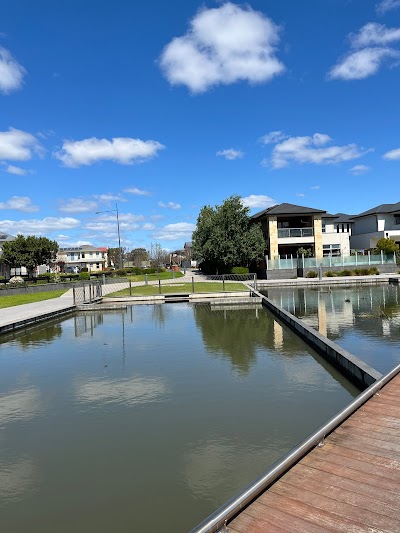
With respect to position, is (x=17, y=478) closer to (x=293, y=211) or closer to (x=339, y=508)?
(x=339, y=508)

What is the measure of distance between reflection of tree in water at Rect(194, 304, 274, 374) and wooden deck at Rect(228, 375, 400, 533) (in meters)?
4.83

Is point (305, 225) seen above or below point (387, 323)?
above

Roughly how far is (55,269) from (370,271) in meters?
75.1

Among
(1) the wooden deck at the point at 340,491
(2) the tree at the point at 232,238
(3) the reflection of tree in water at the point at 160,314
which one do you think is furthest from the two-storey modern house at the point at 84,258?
(1) the wooden deck at the point at 340,491

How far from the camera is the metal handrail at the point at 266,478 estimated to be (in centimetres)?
333

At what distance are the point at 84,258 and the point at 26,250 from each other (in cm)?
5999

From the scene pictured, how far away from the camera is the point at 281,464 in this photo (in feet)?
13.6

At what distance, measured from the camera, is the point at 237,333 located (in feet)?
48.0

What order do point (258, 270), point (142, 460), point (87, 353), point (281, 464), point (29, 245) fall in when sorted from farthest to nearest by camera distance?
point (29, 245), point (258, 270), point (87, 353), point (142, 460), point (281, 464)

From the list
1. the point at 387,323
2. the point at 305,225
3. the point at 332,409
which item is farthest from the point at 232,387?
the point at 305,225

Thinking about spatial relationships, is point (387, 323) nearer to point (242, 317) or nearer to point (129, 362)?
point (242, 317)

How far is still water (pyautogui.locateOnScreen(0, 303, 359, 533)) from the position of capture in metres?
4.54

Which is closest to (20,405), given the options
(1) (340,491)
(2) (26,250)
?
(1) (340,491)

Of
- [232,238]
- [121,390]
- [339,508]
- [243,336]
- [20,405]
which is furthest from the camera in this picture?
[232,238]
